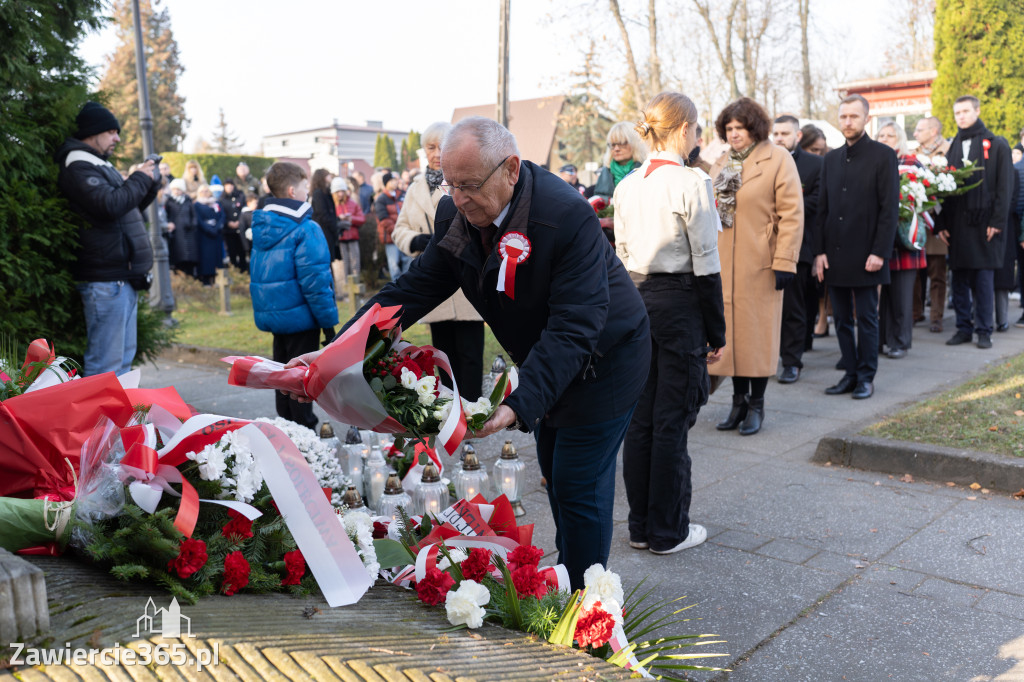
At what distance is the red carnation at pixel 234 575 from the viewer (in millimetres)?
2158

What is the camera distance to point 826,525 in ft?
15.3

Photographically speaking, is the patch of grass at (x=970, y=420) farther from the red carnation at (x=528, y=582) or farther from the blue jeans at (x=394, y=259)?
the blue jeans at (x=394, y=259)

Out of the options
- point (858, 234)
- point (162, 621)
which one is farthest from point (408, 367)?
point (858, 234)

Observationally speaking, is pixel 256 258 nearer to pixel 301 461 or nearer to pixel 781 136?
pixel 301 461

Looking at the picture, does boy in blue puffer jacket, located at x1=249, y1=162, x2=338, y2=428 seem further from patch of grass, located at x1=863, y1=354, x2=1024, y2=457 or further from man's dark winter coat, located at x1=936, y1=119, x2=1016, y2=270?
man's dark winter coat, located at x1=936, y1=119, x2=1016, y2=270

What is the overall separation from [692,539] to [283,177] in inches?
142

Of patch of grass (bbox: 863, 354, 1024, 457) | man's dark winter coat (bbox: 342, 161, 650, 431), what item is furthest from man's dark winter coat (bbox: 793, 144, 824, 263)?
man's dark winter coat (bbox: 342, 161, 650, 431)

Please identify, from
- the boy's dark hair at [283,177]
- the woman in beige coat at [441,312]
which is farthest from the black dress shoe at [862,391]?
the boy's dark hair at [283,177]

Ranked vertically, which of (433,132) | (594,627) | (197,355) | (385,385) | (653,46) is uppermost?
(653,46)

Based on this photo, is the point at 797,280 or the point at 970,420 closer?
the point at 970,420

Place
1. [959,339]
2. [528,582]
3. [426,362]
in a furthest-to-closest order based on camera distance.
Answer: [959,339]
[426,362]
[528,582]

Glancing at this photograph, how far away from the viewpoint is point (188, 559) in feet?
6.84

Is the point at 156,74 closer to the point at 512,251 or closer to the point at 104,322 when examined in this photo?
the point at 104,322

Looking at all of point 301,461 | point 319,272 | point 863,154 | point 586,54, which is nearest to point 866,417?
point 863,154
